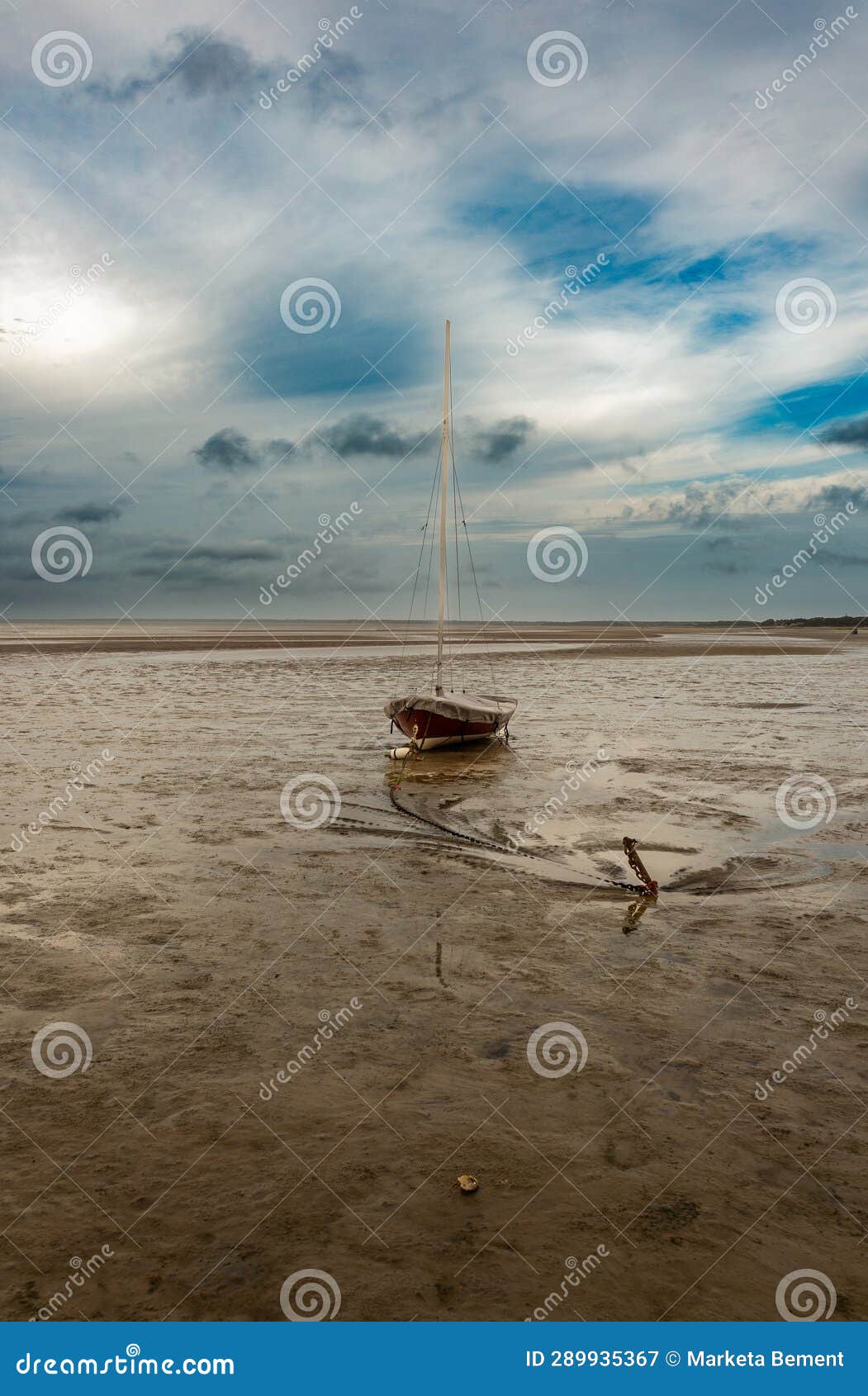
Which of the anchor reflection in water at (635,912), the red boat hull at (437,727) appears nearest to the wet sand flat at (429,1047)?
the anchor reflection in water at (635,912)

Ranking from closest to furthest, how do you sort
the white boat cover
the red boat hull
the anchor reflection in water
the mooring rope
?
the anchor reflection in water, the mooring rope, the white boat cover, the red boat hull

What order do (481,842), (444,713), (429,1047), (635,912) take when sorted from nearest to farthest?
(429,1047)
(635,912)
(481,842)
(444,713)

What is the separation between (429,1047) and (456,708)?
1542 cm

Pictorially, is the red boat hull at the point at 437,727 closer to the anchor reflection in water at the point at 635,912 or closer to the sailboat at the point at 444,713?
the sailboat at the point at 444,713

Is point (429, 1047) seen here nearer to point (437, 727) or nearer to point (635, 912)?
point (635, 912)

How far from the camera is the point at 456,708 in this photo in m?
22.9

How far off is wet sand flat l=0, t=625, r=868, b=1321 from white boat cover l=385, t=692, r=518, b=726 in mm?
3778

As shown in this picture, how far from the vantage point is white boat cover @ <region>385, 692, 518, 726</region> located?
22797 millimetres

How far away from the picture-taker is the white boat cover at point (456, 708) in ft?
74.8

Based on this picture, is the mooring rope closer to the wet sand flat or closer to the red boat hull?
the wet sand flat

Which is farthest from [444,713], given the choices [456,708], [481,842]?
Answer: [481,842]

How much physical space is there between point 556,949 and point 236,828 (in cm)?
703

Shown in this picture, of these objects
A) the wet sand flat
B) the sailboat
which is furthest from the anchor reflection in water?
the sailboat

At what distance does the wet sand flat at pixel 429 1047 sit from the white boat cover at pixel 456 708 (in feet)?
12.4
